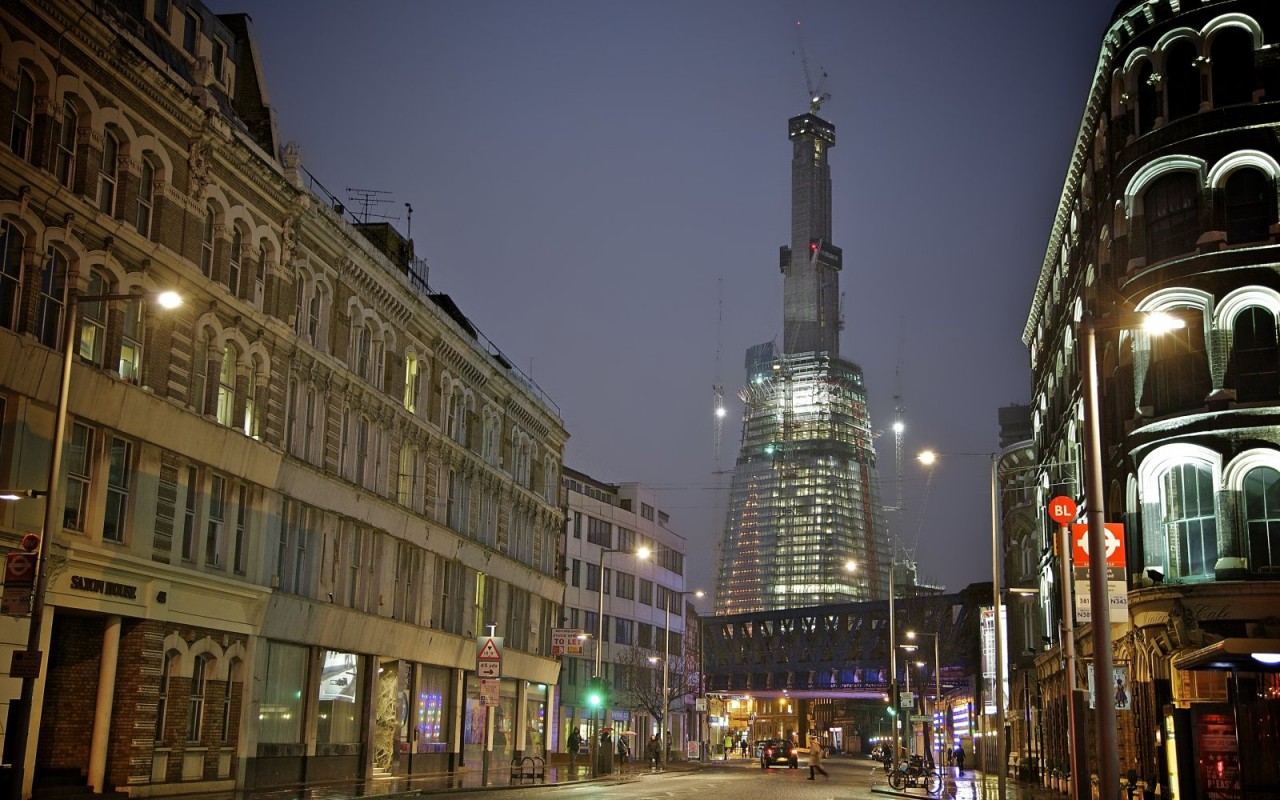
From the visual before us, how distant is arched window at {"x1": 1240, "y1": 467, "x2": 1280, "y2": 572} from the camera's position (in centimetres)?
3656

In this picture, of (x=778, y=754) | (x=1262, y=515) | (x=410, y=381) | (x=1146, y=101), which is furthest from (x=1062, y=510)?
(x=778, y=754)

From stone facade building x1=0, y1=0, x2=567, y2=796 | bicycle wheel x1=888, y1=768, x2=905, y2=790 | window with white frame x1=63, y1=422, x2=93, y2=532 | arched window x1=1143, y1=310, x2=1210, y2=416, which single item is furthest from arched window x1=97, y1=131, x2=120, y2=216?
bicycle wheel x1=888, y1=768, x2=905, y2=790

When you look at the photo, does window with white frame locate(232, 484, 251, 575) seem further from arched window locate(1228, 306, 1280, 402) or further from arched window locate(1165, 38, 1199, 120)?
Answer: arched window locate(1165, 38, 1199, 120)

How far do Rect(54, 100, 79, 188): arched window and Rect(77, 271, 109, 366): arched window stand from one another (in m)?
2.19

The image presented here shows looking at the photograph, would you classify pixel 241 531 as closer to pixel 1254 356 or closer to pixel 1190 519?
pixel 1190 519

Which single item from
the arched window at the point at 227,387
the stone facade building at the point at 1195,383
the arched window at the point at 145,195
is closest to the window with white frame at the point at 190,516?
the arched window at the point at 227,387

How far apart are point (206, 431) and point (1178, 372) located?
2693cm

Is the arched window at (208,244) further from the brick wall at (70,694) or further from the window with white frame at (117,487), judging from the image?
the brick wall at (70,694)

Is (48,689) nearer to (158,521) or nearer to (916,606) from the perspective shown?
(158,521)

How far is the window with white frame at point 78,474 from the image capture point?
93.4 ft

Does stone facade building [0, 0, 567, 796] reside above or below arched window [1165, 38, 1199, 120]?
below

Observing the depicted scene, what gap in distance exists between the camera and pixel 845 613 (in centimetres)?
14412

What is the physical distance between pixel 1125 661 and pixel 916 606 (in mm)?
84541

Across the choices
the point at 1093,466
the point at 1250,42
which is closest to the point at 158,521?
the point at 1093,466
